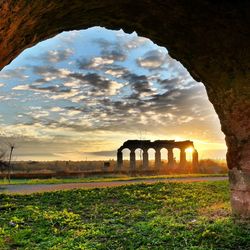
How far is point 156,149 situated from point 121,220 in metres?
32.0

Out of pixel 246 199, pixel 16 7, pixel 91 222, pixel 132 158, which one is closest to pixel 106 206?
pixel 91 222

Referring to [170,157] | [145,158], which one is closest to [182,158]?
[170,157]

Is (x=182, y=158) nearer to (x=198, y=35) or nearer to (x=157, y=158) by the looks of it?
(x=157, y=158)

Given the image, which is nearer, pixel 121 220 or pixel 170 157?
pixel 121 220

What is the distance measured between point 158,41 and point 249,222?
16.4 feet

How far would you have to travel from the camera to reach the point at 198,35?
8.94 m

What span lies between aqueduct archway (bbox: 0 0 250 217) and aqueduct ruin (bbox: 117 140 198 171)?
30.4 meters

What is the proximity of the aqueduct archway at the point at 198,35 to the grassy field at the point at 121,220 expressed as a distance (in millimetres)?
1675

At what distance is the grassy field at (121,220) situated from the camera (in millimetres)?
8492

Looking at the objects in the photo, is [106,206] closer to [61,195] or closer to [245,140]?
[61,195]

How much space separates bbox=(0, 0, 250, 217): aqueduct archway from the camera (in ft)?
19.5

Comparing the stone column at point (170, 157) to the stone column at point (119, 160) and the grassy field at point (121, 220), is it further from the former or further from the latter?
the grassy field at point (121, 220)

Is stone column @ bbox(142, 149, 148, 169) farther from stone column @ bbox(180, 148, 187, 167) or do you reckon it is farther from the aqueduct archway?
the aqueduct archway

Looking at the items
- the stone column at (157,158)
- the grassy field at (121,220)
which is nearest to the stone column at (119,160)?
the stone column at (157,158)
